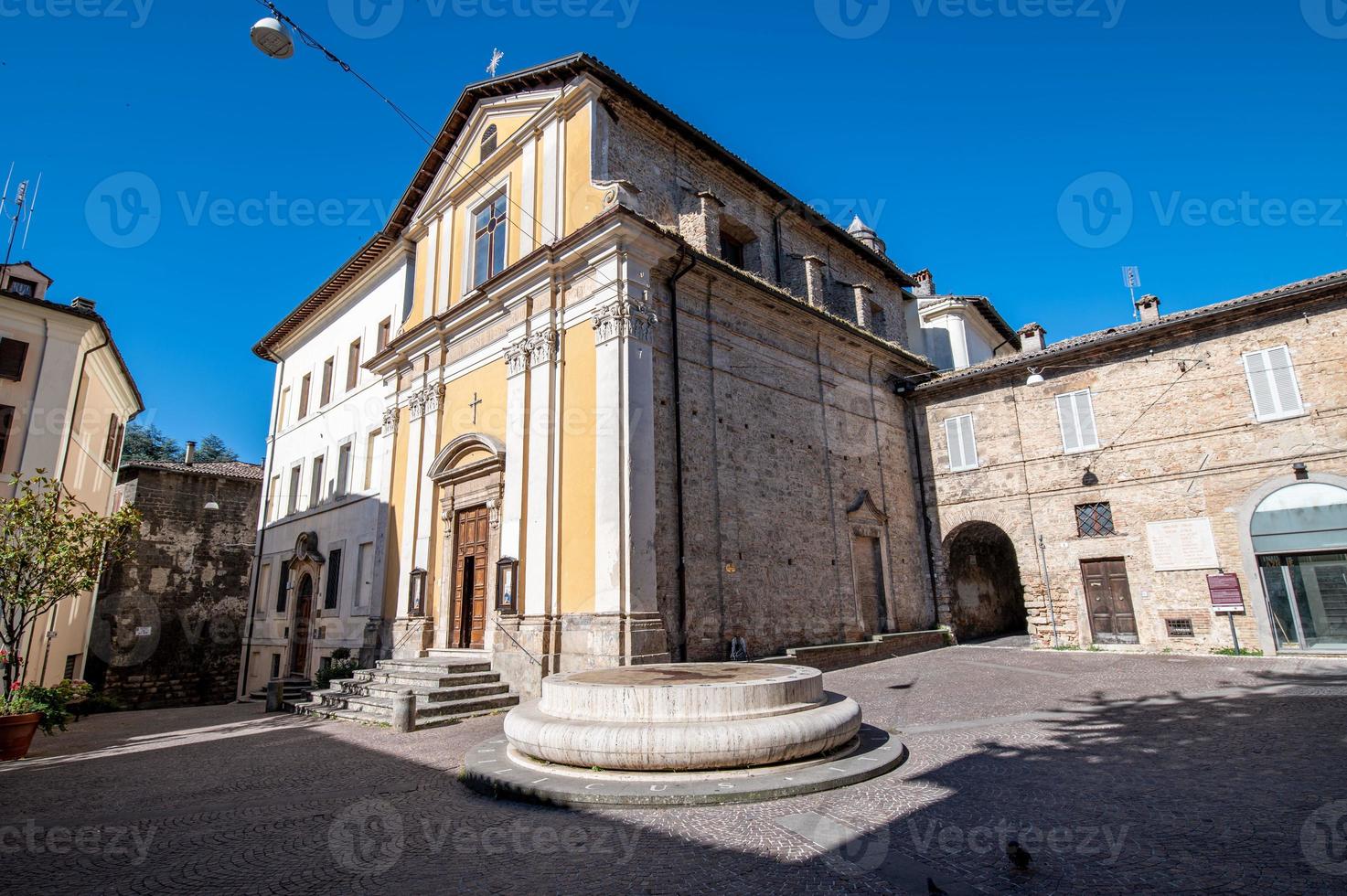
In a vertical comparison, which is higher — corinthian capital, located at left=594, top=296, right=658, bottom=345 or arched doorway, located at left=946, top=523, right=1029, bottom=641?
corinthian capital, located at left=594, top=296, right=658, bottom=345

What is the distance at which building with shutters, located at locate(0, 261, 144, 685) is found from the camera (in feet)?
53.3

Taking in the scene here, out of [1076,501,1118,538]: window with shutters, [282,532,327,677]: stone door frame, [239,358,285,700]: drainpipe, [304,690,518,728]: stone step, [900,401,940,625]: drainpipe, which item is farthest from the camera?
[239,358,285,700]: drainpipe

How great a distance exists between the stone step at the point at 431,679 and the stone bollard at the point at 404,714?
4.38 ft

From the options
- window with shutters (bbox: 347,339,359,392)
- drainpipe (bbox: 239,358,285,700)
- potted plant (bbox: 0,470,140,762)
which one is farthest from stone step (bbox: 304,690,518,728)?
drainpipe (bbox: 239,358,285,700)

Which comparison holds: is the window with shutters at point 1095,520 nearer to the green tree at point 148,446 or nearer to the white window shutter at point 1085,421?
the white window shutter at point 1085,421

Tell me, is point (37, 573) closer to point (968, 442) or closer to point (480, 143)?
A: point (480, 143)

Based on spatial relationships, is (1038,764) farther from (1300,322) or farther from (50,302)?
(50,302)

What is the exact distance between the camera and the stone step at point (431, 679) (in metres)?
11.7

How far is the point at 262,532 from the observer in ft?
79.7

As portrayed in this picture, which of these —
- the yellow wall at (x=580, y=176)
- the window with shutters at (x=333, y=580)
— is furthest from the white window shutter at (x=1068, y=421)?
the window with shutters at (x=333, y=580)

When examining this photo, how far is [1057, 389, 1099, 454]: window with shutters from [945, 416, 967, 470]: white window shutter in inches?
102

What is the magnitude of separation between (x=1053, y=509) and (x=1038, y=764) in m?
12.4

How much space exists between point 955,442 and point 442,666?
47.9 ft

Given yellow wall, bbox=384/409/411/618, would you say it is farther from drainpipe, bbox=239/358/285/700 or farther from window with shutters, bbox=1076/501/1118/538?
window with shutters, bbox=1076/501/1118/538
